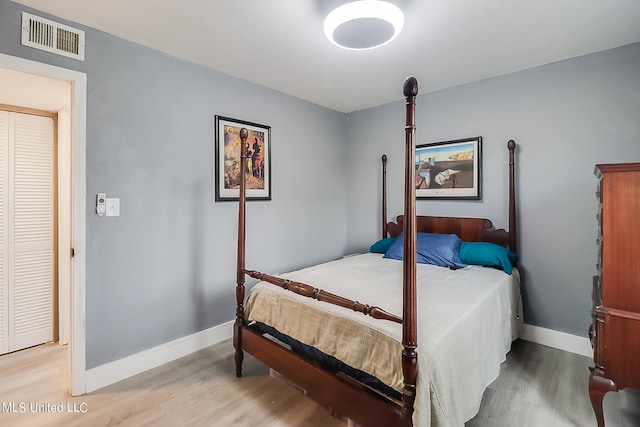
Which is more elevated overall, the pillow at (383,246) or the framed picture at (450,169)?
the framed picture at (450,169)

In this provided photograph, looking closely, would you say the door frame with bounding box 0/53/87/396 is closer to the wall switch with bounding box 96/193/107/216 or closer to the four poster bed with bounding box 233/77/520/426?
the wall switch with bounding box 96/193/107/216

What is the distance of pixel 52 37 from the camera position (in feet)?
6.36

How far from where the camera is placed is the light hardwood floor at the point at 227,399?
1.78 meters

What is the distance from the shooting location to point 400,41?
2.27 meters

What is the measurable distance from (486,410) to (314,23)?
8.72 ft

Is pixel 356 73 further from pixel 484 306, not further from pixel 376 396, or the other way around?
pixel 376 396

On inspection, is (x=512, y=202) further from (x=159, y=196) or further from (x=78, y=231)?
(x=78, y=231)

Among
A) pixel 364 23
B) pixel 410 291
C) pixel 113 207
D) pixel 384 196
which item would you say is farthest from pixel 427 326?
pixel 384 196

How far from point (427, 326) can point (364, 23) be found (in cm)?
171

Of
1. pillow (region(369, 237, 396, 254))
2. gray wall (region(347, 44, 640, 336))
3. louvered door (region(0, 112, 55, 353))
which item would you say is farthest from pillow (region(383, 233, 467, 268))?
louvered door (region(0, 112, 55, 353))

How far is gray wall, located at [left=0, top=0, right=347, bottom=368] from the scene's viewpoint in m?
2.12

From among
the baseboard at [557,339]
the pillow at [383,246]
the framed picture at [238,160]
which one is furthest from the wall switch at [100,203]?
the baseboard at [557,339]

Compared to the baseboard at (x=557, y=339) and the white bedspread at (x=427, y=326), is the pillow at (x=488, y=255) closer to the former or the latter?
the white bedspread at (x=427, y=326)

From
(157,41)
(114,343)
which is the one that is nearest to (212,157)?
(157,41)
